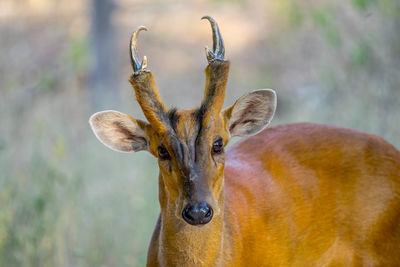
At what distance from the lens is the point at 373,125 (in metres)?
7.34

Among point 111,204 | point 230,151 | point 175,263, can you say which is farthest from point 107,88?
point 175,263

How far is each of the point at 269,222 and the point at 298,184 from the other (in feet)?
1.14

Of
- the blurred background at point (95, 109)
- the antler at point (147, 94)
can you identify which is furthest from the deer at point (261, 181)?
A: the blurred background at point (95, 109)

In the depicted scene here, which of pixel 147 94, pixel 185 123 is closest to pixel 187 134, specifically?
pixel 185 123

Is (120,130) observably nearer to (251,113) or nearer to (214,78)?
(214,78)

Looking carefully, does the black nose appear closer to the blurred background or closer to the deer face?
the deer face

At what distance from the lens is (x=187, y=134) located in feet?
11.0

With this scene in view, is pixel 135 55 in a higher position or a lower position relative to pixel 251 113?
higher

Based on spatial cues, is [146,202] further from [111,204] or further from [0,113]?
[0,113]

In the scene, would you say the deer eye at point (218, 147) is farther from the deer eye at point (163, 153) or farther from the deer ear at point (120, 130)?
the deer ear at point (120, 130)

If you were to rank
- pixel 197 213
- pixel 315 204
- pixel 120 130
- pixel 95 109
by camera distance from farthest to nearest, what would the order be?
pixel 95 109 → pixel 315 204 → pixel 120 130 → pixel 197 213

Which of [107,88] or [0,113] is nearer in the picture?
[0,113]

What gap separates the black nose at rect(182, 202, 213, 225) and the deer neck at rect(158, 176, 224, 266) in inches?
12.3

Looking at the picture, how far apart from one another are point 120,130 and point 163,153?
470 millimetres
